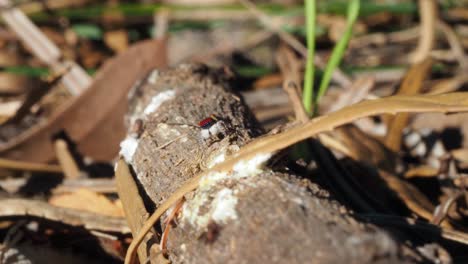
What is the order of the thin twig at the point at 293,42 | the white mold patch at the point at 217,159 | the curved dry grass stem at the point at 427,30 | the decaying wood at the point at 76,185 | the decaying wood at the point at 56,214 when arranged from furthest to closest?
1. the curved dry grass stem at the point at 427,30
2. the thin twig at the point at 293,42
3. the decaying wood at the point at 76,185
4. the decaying wood at the point at 56,214
5. the white mold patch at the point at 217,159

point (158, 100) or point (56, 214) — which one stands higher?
point (158, 100)

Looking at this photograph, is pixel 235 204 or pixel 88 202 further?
pixel 88 202

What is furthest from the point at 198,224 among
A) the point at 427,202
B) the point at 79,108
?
the point at 79,108

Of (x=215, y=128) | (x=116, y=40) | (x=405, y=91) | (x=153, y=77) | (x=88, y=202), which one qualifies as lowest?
(x=405, y=91)

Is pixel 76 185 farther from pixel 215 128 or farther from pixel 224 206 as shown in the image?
pixel 224 206

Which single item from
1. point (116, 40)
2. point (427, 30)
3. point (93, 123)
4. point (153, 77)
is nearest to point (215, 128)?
point (153, 77)

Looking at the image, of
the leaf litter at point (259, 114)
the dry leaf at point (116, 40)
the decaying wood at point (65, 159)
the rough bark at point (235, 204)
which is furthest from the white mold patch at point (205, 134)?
the dry leaf at point (116, 40)

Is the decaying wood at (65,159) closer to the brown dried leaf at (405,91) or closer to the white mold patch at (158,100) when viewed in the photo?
the white mold patch at (158,100)
